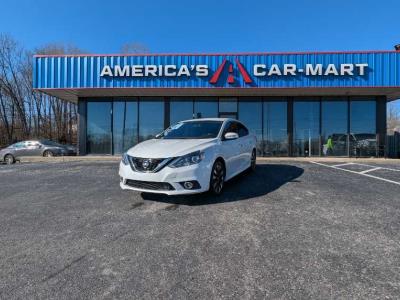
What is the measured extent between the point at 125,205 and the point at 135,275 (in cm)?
266

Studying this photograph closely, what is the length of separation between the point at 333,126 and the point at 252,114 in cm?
450

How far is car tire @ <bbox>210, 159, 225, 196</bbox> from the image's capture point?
581 cm

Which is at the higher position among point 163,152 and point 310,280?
point 163,152

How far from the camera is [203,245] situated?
3738 millimetres

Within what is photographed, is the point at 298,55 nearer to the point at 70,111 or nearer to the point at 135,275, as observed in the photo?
the point at 135,275

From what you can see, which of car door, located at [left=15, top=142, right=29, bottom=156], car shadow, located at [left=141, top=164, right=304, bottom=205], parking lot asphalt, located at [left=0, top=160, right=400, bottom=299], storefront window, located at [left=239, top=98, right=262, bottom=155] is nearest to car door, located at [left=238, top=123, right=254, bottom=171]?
car shadow, located at [left=141, top=164, right=304, bottom=205]

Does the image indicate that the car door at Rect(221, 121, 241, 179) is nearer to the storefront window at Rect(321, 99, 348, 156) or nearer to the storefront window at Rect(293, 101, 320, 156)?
the storefront window at Rect(293, 101, 320, 156)

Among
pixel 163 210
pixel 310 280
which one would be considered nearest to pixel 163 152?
pixel 163 210

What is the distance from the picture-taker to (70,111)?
3984cm

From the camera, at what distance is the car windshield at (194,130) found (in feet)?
21.6

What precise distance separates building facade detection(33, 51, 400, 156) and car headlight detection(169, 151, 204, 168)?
10.2 metres

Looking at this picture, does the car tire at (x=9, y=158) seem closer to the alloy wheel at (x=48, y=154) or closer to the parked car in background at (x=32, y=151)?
the parked car in background at (x=32, y=151)

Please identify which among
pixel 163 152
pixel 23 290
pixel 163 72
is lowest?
pixel 23 290

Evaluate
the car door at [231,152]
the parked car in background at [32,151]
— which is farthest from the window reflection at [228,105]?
the parked car in background at [32,151]
